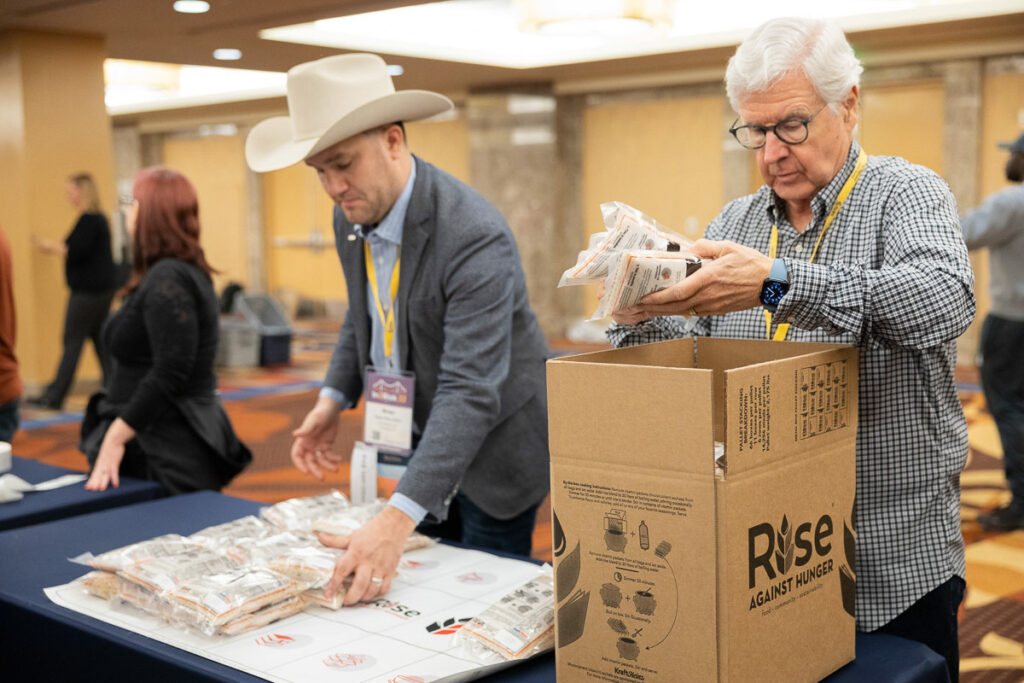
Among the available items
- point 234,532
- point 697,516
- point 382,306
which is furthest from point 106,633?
point 697,516

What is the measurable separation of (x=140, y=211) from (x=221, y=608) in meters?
1.72

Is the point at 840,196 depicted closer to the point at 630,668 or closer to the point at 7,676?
the point at 630,668

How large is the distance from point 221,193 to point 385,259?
1396cm

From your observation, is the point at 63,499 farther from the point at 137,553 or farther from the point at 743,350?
the point at 743,350

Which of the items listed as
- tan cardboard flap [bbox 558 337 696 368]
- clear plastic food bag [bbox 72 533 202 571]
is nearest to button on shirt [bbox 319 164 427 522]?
clear plastic food bag [bbox 72 533 202 571]

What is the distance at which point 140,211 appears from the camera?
2830mm

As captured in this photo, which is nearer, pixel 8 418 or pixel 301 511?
pixel 301 511

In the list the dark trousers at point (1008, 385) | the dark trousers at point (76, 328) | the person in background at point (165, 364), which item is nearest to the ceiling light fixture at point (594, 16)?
the dark trousers at point (76, 328)

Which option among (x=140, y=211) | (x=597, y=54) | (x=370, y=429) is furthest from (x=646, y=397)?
(x=597, y=54)

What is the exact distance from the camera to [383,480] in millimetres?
2104

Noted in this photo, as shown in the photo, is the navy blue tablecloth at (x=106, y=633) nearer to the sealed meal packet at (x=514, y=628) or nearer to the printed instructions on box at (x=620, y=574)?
the sealed meal packet at (x=514, y=628)

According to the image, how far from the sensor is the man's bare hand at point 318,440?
7.16 ft

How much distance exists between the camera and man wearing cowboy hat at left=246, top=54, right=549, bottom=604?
1.79m

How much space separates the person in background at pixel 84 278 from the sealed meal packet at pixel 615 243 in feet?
21.8
